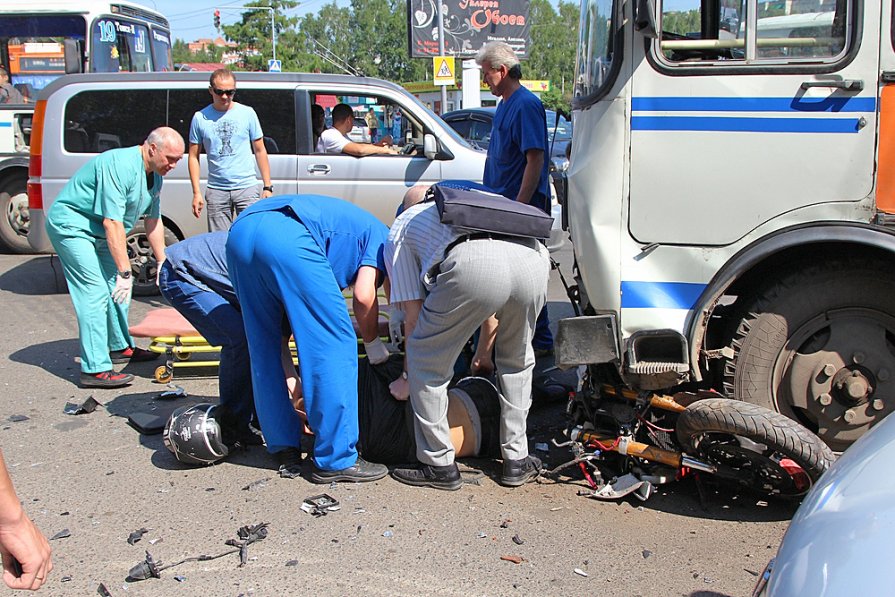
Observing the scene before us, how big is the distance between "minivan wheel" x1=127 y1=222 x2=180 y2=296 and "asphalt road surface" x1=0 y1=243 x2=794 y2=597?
11.6 ft

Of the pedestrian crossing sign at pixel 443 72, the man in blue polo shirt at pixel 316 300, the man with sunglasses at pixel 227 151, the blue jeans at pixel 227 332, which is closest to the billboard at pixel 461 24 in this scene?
the pedestrian crossing sign at pixel 443 72

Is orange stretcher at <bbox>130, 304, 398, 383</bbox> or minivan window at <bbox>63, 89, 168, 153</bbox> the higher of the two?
minivan window at <bbox>63, 89, 168, 153</bbox>

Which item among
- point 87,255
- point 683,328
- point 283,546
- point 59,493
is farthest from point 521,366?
point 87,255

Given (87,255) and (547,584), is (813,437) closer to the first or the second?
(547,584)

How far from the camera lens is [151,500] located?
4066mm

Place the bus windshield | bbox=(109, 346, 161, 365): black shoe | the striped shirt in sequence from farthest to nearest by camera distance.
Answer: the bus windshield
bbox=(109, 346, 161, 365): black shoe
the striped shirt

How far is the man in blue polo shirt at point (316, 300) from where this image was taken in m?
3.92

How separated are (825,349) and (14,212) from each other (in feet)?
32.7

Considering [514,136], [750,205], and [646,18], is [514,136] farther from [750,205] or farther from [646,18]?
[750,205]

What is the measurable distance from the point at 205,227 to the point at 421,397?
16.7 ft

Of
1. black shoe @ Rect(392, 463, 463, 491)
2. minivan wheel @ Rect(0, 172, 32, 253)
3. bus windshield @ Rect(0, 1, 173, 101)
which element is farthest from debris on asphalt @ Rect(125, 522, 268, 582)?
bus windshield @ Rect(0, 1, 173, 101)

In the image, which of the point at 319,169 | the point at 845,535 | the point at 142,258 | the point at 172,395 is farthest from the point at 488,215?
the point at 142,258

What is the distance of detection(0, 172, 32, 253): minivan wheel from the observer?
415 inches

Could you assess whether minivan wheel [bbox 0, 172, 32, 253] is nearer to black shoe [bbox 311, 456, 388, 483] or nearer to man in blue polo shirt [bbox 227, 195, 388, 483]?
man in blue polo shirt [bbox 227, 195, 388, 483]
